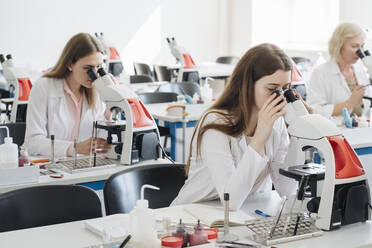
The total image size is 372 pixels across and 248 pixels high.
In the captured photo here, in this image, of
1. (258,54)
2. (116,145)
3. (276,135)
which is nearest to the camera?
(258,54)

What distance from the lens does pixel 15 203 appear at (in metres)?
2.09

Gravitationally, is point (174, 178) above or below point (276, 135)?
below

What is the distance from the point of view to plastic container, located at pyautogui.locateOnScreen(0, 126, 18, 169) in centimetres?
267

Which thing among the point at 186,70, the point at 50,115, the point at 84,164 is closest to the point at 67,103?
the point at 50,115

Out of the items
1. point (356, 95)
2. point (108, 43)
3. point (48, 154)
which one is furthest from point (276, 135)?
point (108, 43)

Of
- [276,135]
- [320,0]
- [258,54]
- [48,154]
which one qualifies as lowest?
[48,154]

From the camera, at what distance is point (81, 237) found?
6.35ft

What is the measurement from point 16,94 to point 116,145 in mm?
2202

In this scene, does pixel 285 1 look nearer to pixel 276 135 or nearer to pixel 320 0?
pixel 320 0

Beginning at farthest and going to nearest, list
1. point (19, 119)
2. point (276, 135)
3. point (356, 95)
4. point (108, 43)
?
point (108, 43), point (19, 119), point (356, 95), point (276, 135)

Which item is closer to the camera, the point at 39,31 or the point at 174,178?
the point at 174,178

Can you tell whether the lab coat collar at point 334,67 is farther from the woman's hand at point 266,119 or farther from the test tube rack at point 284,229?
the test tube rack at point 284,229

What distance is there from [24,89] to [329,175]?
3.53 metres

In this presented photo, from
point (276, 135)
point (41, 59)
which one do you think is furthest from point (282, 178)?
point (41, 59)
